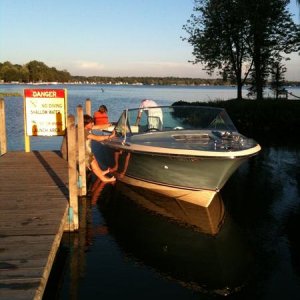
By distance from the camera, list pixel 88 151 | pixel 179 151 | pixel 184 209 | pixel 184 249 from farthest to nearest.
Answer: pixel 88 151 < pixel 184 209 < pixel 179 151 < pixel 184 249

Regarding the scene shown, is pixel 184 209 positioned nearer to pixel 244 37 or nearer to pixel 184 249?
pixel 184 249

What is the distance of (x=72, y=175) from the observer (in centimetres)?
722

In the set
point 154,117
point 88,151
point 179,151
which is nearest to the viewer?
point 179,151

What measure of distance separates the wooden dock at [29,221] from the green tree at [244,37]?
2395cm

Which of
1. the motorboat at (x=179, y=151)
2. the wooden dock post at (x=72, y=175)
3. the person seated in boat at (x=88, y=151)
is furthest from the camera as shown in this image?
the person seated in boat at (x=88, y=151)

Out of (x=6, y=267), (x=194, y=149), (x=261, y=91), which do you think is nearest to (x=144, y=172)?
(x=194, y=149)

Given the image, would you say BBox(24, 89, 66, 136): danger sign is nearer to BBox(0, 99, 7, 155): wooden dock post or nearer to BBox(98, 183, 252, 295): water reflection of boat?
BBox(0, 99, 7, 155): wooden dock post

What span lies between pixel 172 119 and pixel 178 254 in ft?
13.2

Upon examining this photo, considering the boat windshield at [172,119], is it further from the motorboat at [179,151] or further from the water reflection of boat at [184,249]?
the water reflection of boat at [184,249]

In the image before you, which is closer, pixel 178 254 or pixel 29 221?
pixel 29 221

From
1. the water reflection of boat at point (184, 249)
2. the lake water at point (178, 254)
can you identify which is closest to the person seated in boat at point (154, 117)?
the lake water at point (178, 254)

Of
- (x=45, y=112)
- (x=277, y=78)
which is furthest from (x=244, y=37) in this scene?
(x=45, y=112)

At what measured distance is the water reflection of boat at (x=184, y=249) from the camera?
6066 millimetres

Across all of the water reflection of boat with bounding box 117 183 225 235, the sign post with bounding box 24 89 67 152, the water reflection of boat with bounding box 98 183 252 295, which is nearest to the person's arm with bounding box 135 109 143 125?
the water reflection of boat with bounding box 117 183 225 235
